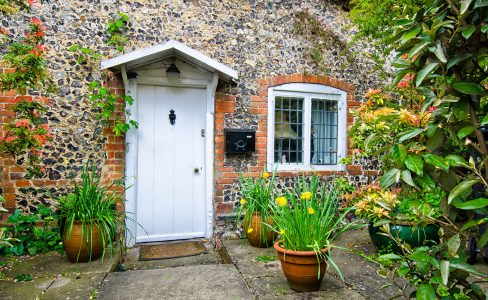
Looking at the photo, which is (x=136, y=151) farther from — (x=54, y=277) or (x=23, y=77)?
(x=54, y=277)

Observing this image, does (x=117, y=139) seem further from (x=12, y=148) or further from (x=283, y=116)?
(x=283, y=116)

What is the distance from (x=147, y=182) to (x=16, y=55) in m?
2.27

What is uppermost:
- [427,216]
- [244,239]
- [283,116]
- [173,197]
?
[283,116]

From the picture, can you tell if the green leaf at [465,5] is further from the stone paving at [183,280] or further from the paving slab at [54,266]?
the paving slab at [54,266]

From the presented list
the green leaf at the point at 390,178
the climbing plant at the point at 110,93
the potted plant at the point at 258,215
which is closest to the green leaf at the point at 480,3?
the green leaf at the point at 390,178

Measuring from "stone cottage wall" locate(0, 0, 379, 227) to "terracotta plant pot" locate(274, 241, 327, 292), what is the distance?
2.10 m

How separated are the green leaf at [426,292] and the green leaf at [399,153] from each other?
1.71 ft

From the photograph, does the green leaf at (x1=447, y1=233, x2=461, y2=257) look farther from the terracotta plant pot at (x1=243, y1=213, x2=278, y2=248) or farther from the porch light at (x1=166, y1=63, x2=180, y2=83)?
the porch light at (x1=166, y1=63, x2=180, y2=83)

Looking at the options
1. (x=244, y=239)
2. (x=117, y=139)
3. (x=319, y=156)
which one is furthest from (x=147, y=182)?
(x=319, y=156)

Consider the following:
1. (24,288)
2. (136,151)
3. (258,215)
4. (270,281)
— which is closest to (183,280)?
(270,281)

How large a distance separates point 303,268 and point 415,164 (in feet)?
6.07

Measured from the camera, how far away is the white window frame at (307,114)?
513cm

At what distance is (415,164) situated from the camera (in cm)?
125

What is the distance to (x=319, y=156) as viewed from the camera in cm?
547
